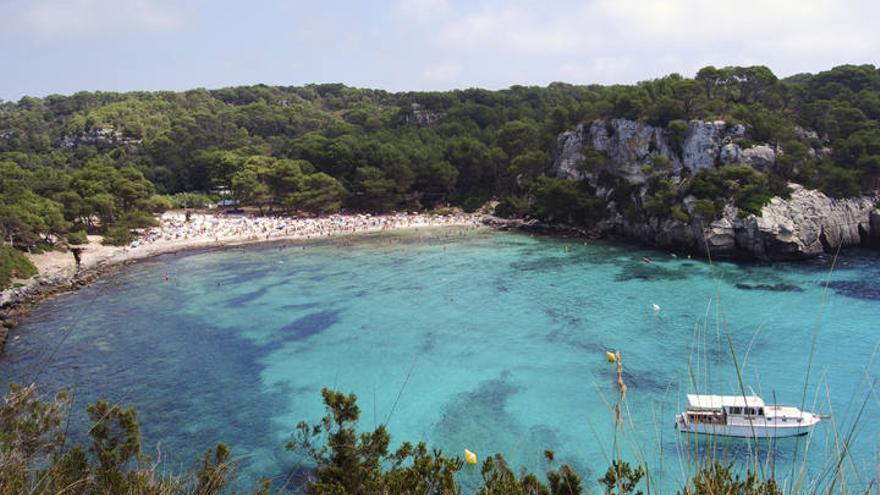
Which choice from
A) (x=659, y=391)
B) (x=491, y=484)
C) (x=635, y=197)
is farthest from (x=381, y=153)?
(x=491, y=484)

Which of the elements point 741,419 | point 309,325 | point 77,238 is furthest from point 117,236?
point 741,419

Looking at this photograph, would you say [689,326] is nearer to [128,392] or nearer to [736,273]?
[736,273]

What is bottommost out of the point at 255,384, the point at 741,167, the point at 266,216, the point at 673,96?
the point at 255,384

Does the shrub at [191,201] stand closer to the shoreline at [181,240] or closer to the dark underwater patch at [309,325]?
the shoreline at [181,240]

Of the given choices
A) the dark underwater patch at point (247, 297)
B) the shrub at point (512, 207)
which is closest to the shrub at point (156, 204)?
the dark underwater patch at point (247, 297)

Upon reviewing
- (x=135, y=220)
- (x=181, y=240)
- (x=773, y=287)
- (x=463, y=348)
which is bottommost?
(x=463, y=348)

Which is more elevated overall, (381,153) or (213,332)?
(381,153)

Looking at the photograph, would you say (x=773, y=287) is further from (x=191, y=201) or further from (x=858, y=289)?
(x=191, y=201)

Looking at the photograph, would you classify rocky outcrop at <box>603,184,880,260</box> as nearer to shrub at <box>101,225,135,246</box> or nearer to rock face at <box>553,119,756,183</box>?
rock face at <box>553,119,756,183</box>
